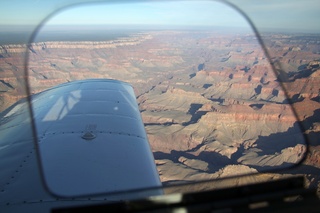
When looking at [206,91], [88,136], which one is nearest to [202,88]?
[206,91]

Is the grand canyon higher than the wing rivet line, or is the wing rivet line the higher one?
the grand canyon

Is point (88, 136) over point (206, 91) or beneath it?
beneath

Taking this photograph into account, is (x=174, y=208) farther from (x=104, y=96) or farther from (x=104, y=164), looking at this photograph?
(x=104, y=96)

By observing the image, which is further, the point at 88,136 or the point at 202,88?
the point at 202,88

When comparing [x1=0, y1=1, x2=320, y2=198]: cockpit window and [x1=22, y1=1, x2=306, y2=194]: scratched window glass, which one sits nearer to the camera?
[x1=22, y1=1, x2=306, y2=194]: scratched window glass

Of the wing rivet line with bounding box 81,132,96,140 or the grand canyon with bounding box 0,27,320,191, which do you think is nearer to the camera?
the wing rivet line with bounding box 81,132,96,140

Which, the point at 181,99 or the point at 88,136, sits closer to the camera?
the point at 88,136

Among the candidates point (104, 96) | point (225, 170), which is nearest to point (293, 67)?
point (225, 170)

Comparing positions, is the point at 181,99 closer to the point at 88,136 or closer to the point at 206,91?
the point at 206,91
